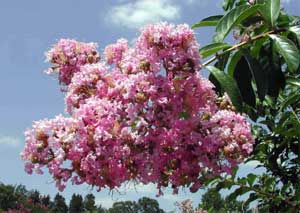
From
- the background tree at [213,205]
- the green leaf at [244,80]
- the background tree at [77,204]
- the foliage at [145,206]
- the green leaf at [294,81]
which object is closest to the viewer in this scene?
the green leaf at [244,80]

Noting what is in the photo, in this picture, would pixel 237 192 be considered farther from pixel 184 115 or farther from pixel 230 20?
pixel 184 115

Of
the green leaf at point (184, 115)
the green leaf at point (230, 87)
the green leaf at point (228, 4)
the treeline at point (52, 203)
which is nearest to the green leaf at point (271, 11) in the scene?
the green leaf at point (230, 87)

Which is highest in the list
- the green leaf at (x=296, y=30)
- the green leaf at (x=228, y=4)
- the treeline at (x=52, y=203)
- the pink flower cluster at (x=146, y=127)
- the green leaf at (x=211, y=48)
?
the treeline at (x=52, y=203)

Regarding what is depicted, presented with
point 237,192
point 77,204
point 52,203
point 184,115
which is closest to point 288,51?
point 184,115

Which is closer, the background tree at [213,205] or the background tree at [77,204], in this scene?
the background tree at [213,205]

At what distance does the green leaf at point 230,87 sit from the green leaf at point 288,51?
0.74ft

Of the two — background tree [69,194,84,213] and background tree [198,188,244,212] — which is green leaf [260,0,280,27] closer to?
background tree [198,188,244,212]

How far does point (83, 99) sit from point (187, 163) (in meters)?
0.47

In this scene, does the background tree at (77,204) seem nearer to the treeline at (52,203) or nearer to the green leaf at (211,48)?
the treeline at (52,203)

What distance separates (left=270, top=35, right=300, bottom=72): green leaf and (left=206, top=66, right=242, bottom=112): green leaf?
22 cm

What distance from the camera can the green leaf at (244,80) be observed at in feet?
6.68

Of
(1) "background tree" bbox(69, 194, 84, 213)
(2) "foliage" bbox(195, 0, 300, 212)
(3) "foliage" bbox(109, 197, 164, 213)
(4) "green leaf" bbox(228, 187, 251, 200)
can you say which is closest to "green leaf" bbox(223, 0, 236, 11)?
(2) "foliage" bbox(195, 0, 300, 212)

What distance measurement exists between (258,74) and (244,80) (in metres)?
0.10

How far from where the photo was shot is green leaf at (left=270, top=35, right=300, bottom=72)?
190 centimetres
